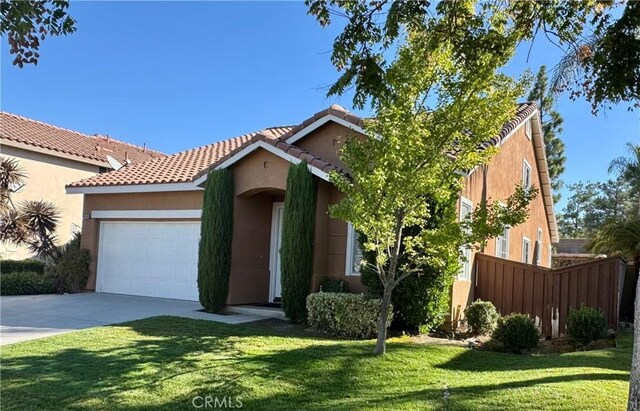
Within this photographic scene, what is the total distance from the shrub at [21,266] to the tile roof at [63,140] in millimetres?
4429

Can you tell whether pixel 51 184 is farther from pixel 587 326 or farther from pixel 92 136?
pixel 587 326

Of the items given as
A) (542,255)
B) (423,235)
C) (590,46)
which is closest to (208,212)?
(423,235)

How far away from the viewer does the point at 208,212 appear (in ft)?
40.7

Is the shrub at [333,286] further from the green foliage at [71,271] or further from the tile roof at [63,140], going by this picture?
the tile roof at [63,140]

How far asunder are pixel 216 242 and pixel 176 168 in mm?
4430

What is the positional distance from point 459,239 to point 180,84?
1258 cm

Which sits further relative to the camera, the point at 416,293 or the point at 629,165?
the point at 629,165

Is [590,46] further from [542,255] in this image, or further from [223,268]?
[542,255]

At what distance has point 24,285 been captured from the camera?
14867 millimetres

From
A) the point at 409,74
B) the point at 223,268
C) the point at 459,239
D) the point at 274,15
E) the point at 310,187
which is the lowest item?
the point at 223,268

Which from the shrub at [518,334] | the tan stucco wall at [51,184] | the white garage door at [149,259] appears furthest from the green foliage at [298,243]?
the tan stucco wall at [51,184]

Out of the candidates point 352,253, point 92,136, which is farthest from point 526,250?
point 92,136

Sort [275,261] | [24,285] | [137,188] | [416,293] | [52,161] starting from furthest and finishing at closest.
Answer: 1. [52,161]
2. [24,285]
3. [137,188]
4. [275,261]
5. [416,293]

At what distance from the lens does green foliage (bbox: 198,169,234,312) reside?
39.9 feet
